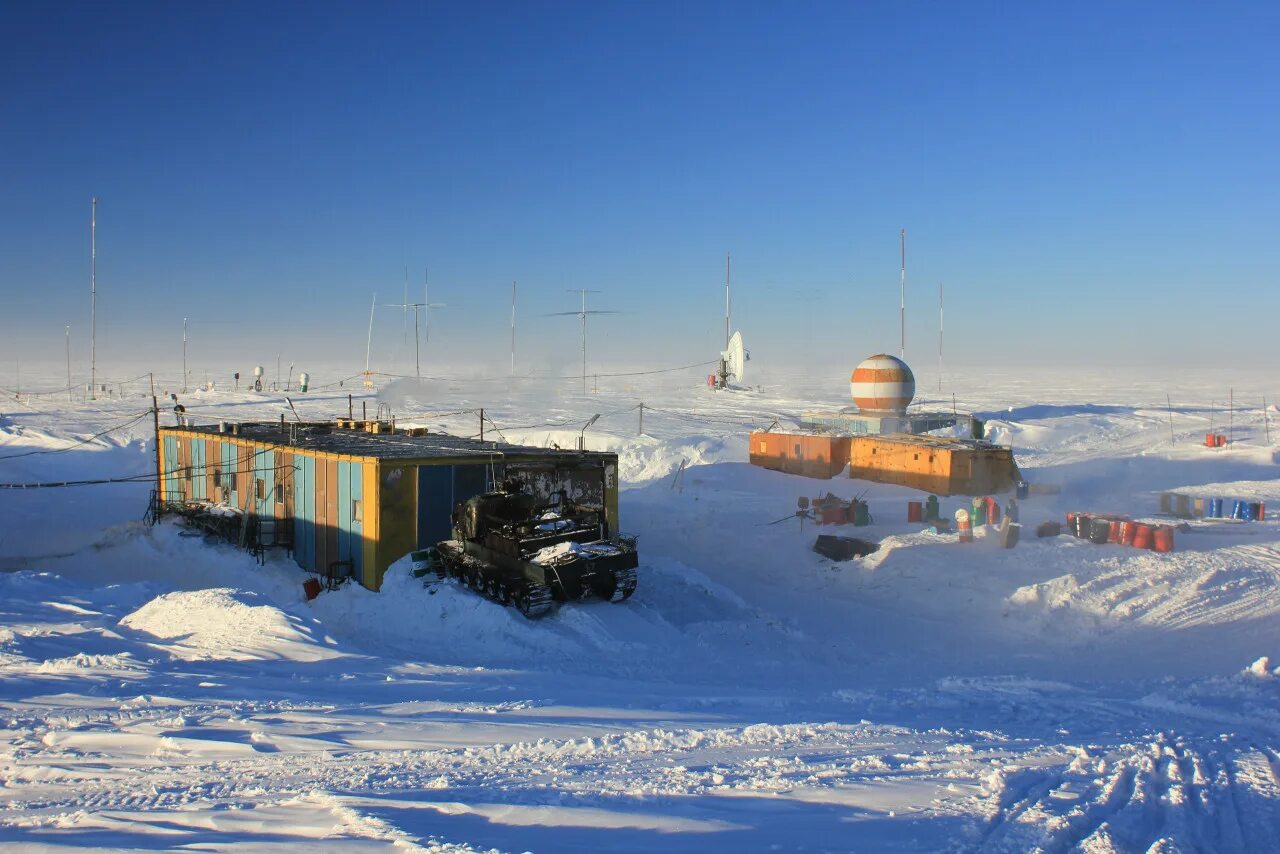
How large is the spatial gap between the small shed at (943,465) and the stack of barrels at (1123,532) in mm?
7549

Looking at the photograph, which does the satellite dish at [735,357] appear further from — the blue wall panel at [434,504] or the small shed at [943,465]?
the blue wall panel at [434,504]

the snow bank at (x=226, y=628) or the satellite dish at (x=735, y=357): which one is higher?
the satellite dish at (x=735, y=357)

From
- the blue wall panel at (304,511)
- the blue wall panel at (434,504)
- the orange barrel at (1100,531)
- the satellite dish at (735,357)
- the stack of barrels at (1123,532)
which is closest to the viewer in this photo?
the blue wall panel at (434,504)

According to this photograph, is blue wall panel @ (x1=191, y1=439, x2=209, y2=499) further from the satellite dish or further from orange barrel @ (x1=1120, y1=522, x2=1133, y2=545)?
the satellite dish

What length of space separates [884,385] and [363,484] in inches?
971

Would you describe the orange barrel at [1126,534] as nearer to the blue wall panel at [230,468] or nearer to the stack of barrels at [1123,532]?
the stack of barrels at [1123,532]

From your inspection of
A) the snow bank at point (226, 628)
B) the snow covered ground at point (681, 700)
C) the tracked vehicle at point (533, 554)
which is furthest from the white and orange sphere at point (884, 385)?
the snow bank at point (226, 628)

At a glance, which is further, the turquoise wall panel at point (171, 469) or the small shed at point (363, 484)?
the turquoise wall panel at point (171, 469)

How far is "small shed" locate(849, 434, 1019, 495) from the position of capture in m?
29.8

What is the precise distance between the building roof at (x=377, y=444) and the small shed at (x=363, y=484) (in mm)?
28

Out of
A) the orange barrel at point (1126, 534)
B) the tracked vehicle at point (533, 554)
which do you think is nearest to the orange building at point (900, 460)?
the orange barrel at point (1126, 534)

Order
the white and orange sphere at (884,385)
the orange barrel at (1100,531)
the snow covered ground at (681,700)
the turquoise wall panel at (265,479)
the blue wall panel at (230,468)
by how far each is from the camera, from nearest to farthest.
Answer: the snow covered ground at (681,700), the orange barrel at (1100,531), the turquoise wall panel at (265,479), the blue wall panel at (230,468), the white and orange sphere at (884,385)

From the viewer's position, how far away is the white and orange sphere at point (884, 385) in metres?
37.7

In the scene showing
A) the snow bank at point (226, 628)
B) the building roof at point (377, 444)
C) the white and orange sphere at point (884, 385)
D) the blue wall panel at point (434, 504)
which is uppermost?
the white and orange sphere at point (884, 385)
